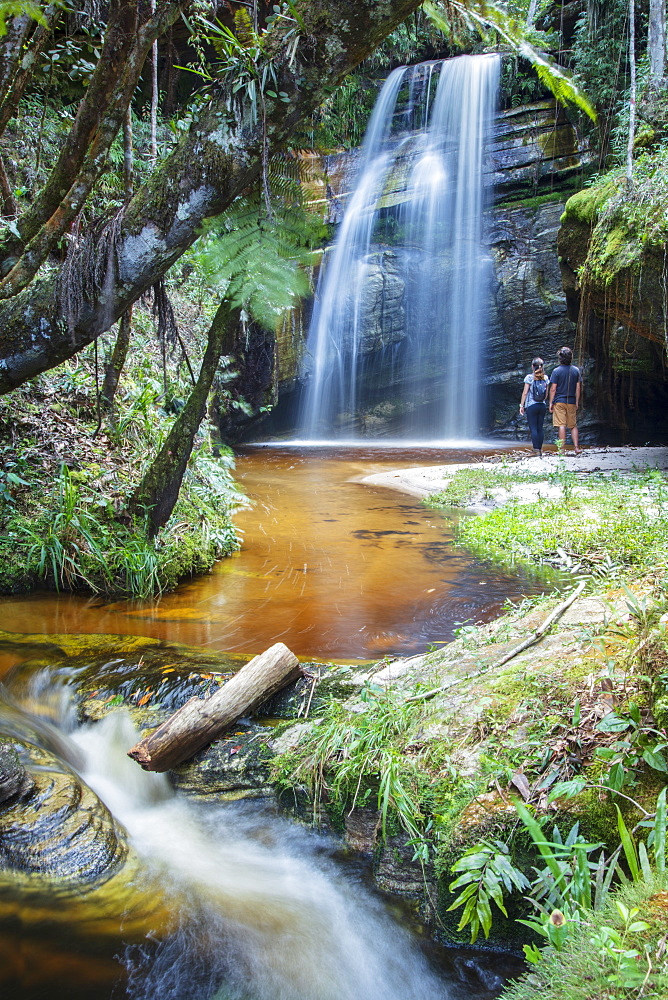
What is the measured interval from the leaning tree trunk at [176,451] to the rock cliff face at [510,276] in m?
11.7

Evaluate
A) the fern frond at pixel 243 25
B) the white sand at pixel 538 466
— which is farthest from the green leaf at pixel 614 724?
the white sand at pixel 538 466

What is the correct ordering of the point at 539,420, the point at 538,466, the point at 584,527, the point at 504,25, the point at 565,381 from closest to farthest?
the point at 504,25
the point at 584,527
the point at 538,466
the point at 565,381
the point at 539,420

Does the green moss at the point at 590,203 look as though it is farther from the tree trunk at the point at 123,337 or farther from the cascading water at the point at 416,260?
the tree trunk at the point at 123,337

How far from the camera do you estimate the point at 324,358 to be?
1981cm

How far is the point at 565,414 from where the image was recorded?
39.1 feet

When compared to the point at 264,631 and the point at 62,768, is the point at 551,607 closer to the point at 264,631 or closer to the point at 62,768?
the point at 264,631

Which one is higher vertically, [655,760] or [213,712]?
[655,760]

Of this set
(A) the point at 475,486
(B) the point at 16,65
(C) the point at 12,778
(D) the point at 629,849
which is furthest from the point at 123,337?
(D) the point at 629,849

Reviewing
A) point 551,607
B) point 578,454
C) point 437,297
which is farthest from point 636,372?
point 551,607

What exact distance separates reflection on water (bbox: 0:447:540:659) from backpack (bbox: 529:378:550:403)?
462 centimetres

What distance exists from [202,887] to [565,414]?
10764 millimetres

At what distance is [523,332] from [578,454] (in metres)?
8.35

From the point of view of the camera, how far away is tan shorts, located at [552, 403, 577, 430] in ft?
38.7

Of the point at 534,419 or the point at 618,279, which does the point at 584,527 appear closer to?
the point at 618,279
